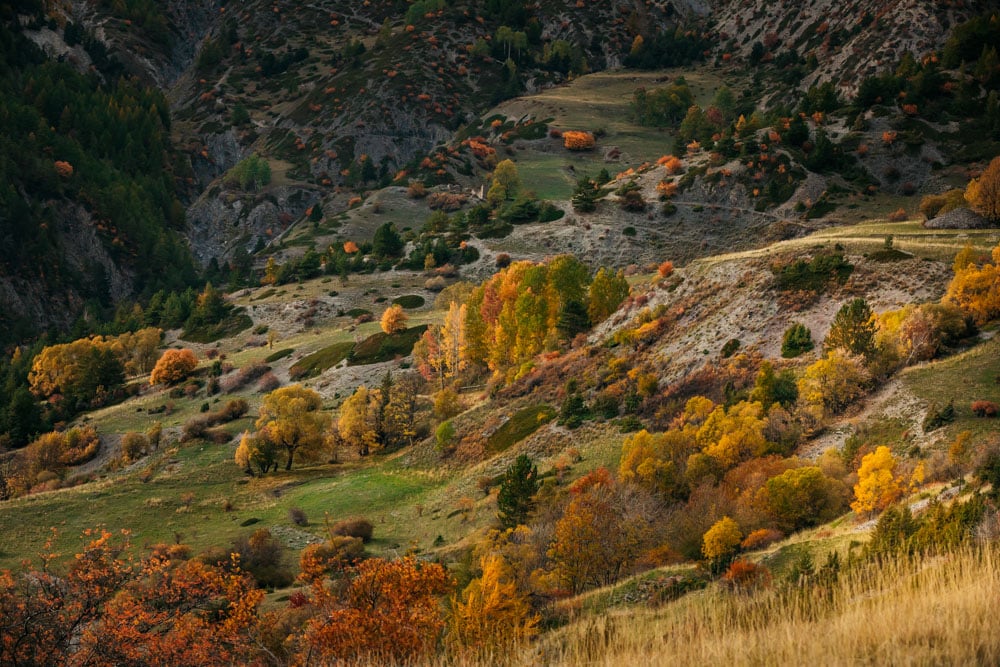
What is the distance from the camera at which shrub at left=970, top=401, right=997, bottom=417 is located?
30.4 meters

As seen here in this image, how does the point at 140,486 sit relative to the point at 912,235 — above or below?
below

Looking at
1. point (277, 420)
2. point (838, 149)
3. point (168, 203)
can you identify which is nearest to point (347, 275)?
point (277, 420)

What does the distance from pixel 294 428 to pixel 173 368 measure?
3693 cm

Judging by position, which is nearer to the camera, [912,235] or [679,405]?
[679,405]

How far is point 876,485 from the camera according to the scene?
2584cm

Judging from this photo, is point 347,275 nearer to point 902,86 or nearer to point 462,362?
point 462,362

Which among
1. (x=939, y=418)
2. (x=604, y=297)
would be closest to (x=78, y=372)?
(x=604, y=297)

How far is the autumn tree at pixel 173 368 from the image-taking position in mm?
91375

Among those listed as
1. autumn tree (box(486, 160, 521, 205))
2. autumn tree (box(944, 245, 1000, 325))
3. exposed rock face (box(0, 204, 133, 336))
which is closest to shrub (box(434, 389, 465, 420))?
autumn tree (box(944, 245, 1000, 325))

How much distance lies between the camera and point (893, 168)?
4139 inches

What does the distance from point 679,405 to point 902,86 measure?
339ft

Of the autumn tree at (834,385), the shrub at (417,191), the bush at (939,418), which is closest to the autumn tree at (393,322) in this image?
the autumn tree at (834,385)

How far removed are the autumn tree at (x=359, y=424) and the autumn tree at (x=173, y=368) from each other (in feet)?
119

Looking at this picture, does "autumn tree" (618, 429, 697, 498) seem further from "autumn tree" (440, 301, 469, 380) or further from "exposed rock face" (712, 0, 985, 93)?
"exposed rock face" (712, 0, 985, 93)
